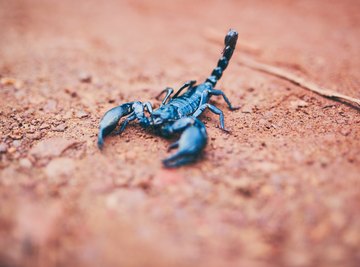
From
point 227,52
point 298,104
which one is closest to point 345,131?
point 298,104

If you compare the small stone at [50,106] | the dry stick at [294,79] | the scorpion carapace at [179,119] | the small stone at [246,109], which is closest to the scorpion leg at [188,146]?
the scorpion carapace at [179,119]

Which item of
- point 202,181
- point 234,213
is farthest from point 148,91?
point 234,213

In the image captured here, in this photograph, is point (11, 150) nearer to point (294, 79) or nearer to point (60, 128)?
point (60, 128)

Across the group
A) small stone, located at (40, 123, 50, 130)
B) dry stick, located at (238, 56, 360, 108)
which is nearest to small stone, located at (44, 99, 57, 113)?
small stone, located at (40, 123, 50, 130)

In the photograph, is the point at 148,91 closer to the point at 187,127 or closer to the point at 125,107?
the point at 125,107

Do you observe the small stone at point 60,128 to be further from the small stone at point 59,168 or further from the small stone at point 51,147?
the small stone at point 59,168
